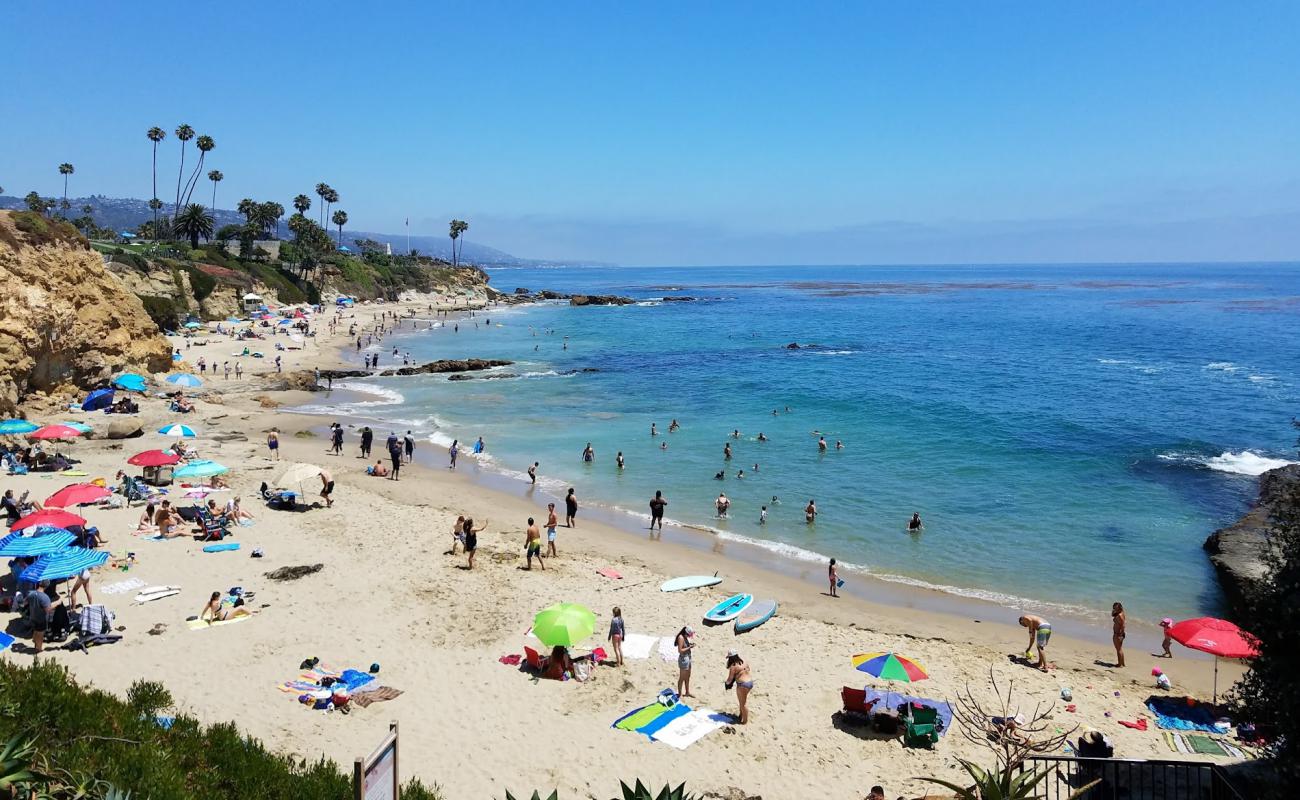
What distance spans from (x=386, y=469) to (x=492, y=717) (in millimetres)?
17367

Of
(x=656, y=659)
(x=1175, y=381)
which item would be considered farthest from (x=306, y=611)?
(x=1175, y=381)

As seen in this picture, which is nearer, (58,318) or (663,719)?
(663,719)

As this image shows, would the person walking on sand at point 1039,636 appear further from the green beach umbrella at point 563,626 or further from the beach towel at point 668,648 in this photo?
the green beach umbrella at point 563,626

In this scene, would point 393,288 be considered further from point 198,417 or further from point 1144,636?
point 1144,636

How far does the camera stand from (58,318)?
28.7 metres

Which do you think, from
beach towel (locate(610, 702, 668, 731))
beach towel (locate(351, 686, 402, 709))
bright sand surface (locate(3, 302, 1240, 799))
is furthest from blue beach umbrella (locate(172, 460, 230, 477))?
beach towel (locate(610, 702, 668, 731))

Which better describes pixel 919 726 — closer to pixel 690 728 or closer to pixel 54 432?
pixel 690 728

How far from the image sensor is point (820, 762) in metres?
10.8

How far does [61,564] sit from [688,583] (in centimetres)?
1188

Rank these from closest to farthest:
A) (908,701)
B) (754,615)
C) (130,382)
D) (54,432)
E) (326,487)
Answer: (908,701)
(754,615)
(326,487)
(54,432)
(130,382)

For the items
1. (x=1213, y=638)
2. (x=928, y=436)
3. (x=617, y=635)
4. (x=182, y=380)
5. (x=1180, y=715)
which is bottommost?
(x=1180, y=715)

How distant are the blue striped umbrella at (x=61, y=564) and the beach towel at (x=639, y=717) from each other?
31.1 feet

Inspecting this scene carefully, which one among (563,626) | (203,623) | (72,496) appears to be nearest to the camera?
(563,626)

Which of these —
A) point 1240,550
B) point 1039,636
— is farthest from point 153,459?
point 1240,550
